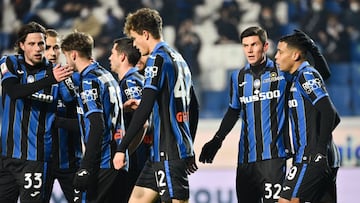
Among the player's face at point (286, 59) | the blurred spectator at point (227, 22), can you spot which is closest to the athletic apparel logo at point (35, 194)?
the player's face at point (286, 59)

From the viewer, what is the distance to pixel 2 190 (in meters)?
6.19

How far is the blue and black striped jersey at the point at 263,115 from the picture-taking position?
638 cm

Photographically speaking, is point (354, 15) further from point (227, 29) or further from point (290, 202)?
point (290, 202)

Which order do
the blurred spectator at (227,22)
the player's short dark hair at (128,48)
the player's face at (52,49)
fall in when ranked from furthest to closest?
the blurred spectator at (227,22), the player's face at (52,49), the player's short dark hair at (128,48)

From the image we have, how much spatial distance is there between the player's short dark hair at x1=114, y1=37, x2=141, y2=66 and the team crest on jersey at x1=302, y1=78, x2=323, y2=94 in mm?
1597

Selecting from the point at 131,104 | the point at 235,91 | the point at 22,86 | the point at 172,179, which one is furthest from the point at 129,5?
the point at 172,179

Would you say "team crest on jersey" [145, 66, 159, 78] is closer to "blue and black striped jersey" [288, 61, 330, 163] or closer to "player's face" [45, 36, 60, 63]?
"blue and black striped jersey" [288, 61, 330, 163]

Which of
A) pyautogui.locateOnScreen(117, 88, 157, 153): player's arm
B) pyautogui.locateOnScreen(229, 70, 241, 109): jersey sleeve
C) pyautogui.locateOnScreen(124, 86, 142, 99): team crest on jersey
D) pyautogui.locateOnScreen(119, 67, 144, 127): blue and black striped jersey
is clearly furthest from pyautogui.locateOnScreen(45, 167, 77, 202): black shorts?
pyautogui.locateOnScreen(229, 70, 241, 109): jersey sleeve

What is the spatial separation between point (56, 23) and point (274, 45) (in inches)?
124

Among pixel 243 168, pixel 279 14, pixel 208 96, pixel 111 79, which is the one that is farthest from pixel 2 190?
pixel 279 14

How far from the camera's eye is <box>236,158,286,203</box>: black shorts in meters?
6.34

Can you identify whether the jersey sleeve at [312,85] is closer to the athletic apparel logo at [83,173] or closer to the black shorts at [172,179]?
the black shorts at [172,179]

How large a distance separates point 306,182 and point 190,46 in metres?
5.67

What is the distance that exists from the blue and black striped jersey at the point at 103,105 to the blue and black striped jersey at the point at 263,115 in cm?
98
